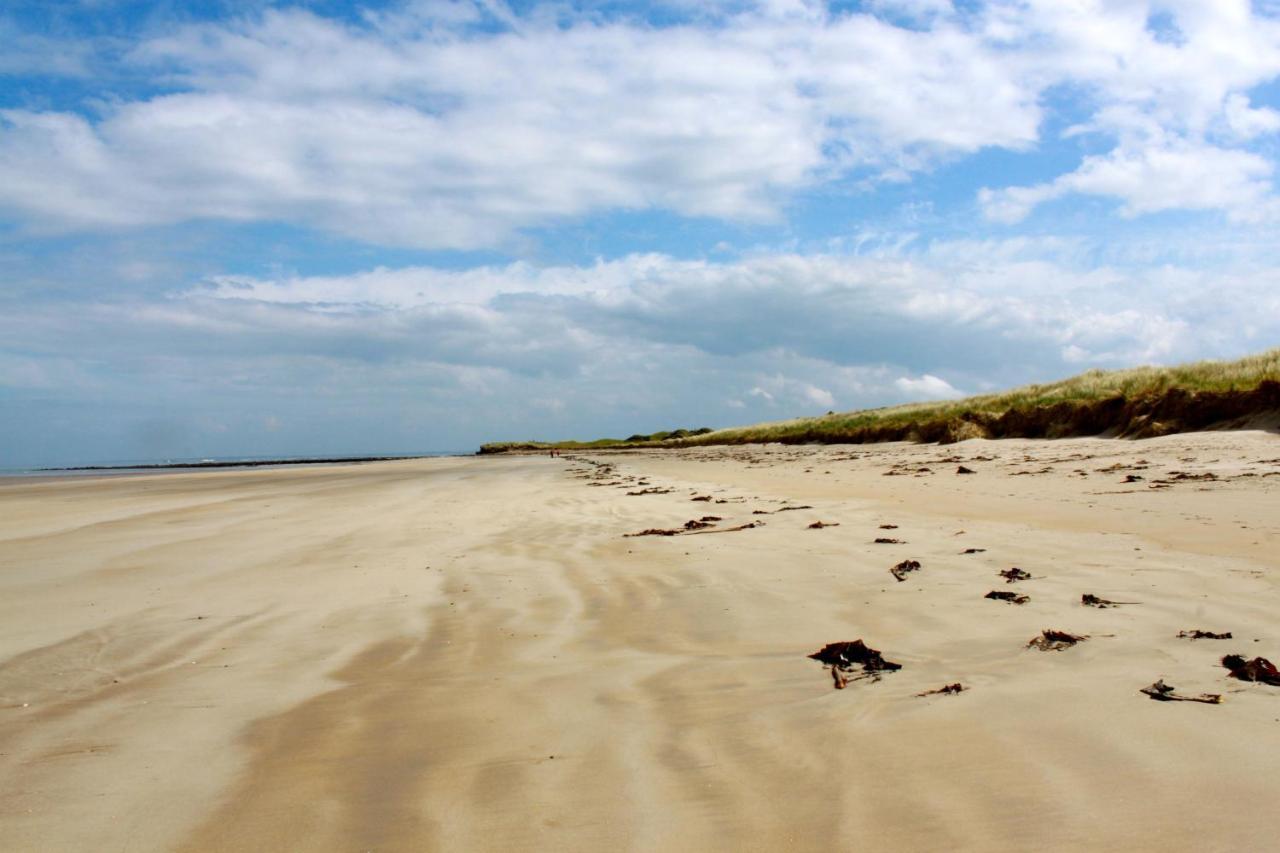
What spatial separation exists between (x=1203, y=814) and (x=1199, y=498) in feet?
24.5

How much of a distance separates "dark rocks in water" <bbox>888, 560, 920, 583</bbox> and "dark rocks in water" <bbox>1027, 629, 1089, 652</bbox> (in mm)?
1600

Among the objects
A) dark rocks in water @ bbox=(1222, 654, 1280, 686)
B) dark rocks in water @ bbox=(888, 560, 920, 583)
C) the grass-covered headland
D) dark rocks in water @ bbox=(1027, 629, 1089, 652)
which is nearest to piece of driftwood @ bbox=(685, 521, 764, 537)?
dark rocks in water @ bbox=(888, 560, 920, 583)

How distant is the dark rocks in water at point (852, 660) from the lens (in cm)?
331

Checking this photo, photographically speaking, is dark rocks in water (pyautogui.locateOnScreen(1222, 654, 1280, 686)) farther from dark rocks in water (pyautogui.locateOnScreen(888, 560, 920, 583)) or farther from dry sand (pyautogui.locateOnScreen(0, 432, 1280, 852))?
dark rocks in water (pyautogui.locateOnScreen(888, 560, 920, 583))

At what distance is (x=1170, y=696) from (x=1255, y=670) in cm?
47

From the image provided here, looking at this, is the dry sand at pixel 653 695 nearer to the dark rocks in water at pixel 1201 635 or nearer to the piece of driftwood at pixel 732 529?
the dark rocks in water at pixel 1201 635

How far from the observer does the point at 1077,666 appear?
10.6ft

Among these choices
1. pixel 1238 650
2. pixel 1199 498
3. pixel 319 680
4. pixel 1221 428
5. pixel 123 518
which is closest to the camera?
pixel 1238 650

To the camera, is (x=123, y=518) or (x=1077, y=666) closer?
(x=1077, y=666)

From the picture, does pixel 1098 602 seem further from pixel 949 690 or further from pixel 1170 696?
pixel 949 690

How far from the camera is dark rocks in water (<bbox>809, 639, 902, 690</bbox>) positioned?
331 centimetres

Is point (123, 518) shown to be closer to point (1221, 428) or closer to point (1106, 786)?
point (1106, 786)

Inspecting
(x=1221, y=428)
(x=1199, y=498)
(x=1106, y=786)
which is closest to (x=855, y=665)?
(x=1106, y=786)

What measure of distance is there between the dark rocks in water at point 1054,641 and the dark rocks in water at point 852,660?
2.28ft
